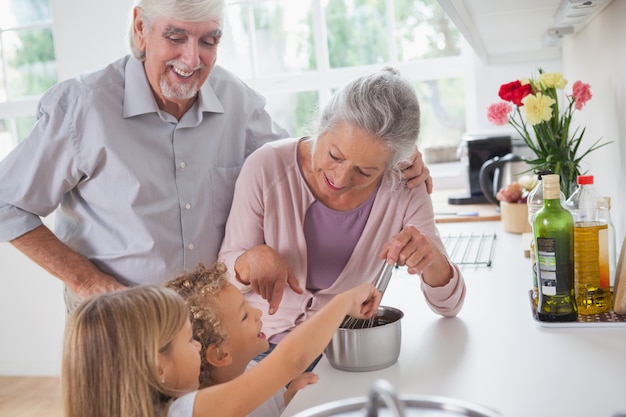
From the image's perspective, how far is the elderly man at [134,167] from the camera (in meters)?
1.69

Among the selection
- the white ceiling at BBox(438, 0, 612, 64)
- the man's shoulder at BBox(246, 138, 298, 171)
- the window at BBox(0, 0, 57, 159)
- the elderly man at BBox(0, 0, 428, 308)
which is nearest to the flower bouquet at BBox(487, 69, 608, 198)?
the white ceiling at BBox(438, 0, 612, 64)

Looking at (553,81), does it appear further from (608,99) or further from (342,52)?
(342,52)

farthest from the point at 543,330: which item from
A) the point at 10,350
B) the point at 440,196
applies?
the point at 10,350

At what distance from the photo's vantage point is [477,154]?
10.5ft

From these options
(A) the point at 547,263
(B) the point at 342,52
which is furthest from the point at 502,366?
(B) the point at 342,52

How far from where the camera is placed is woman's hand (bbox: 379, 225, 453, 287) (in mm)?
1419

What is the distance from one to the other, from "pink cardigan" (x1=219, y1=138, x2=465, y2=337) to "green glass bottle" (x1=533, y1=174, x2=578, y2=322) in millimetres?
281

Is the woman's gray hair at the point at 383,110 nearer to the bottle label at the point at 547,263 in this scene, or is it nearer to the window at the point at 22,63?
the bottle label at the point at 547,263

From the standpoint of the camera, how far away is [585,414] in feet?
3.45

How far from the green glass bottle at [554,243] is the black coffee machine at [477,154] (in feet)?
5.84

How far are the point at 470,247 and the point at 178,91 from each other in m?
1.12

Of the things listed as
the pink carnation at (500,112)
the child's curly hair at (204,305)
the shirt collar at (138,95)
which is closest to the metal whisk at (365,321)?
the child's curly hair at (204,305)

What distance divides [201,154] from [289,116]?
2386 millimetres

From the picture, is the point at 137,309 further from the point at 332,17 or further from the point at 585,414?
the point at 332,17
